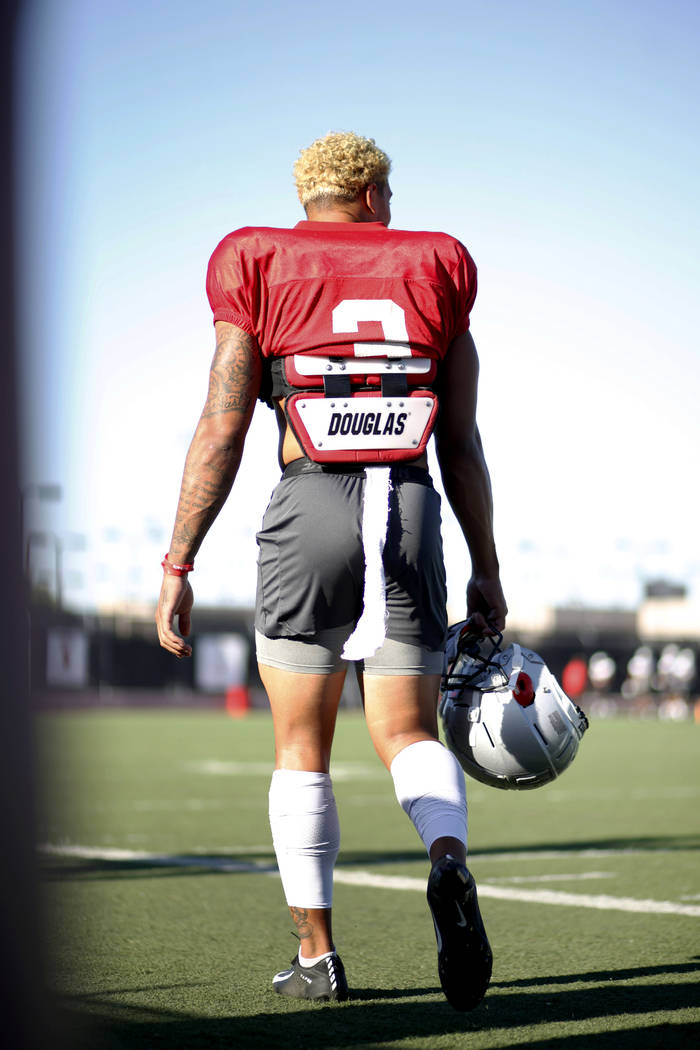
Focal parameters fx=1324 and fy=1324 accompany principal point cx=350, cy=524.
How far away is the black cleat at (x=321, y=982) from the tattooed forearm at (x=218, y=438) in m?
0.96

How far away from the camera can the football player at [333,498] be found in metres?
2.78

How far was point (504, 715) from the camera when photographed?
3.05 meters

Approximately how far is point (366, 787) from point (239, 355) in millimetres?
7654

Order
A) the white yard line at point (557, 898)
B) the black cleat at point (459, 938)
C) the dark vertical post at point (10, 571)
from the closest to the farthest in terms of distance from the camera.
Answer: the dark vertical post at point (10, 571) → the black cleat at point (459, 938) → the white yard line at point (557, 898)

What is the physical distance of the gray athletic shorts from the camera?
276cm

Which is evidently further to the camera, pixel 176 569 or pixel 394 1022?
pixel 176 569

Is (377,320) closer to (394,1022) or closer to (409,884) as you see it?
(394,1022)

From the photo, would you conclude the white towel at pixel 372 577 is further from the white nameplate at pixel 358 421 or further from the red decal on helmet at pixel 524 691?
the red decal on helmet at pixel 524 691

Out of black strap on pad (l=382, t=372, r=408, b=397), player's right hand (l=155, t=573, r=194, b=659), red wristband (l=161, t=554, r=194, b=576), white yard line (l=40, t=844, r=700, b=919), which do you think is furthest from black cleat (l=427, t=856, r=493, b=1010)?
white yard line (l=40, t=844, r=700, b=919)

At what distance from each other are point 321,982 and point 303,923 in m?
0.15

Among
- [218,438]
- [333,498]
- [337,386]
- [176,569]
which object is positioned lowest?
[176,569]

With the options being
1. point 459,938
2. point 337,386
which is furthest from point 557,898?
point 337,386

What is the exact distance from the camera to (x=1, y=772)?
1.47m

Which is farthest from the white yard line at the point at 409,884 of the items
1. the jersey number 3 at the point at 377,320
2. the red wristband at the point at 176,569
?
the jersey number 3 at the point at 377,320
